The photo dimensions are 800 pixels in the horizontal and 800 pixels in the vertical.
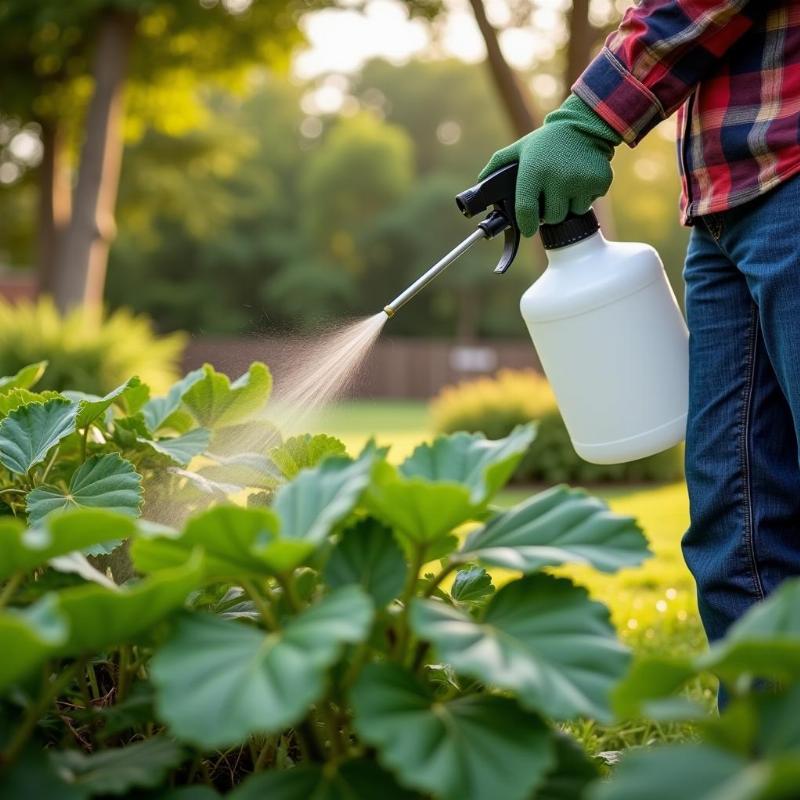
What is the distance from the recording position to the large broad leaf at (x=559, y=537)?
2.78 ft

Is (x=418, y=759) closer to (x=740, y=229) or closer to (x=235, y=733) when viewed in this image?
(x=235, y=733)

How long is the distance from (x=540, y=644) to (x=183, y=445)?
788mm

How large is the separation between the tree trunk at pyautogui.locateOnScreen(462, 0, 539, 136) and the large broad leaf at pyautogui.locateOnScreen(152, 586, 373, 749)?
9.14m

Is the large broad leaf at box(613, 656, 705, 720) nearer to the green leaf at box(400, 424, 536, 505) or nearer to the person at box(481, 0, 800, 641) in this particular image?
the green leaf at box(400, 424, 536, 505)

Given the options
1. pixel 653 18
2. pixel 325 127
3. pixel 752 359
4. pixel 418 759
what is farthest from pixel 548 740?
pixel 325 127

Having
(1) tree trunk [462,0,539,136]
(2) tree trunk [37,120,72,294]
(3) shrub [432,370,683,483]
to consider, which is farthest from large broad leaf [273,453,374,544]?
(2) tree trunk [37,120,72,294]

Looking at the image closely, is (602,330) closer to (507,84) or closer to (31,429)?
(31,429)

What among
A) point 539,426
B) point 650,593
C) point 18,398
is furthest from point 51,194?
point 18,398

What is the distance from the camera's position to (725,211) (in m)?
1.58

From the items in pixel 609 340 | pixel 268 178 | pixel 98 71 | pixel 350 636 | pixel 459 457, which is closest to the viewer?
pixel 350 636

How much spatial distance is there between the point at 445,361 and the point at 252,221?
13.3 m

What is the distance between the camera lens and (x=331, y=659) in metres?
0.69

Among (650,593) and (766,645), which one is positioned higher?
(766,645)

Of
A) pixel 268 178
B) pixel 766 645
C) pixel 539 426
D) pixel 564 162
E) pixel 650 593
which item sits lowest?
pixel 268 178
